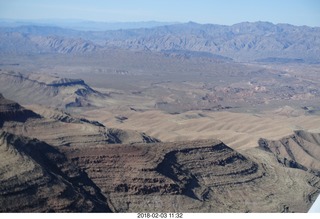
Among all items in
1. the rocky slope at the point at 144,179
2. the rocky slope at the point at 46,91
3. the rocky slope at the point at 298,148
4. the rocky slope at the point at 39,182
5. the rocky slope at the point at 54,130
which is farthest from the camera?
the rocky slope at the point at 46,91

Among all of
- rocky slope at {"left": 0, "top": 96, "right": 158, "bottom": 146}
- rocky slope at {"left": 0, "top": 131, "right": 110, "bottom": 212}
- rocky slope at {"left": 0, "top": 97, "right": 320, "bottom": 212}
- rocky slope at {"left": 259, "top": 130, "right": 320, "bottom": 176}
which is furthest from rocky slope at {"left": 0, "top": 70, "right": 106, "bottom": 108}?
rocky slope at {"left": 0, "top": 131, "right": 110, "bottom": 212}

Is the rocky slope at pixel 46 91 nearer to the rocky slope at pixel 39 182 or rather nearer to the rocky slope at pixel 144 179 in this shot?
the rocky slope at pixel 144 179

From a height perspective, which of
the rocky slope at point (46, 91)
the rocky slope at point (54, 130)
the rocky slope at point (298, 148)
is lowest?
the rocky slope at point (46, 91)

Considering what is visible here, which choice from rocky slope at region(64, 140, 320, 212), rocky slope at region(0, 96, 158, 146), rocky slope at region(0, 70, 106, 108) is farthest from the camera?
rocky slope at region(0, 70, 106, 108)

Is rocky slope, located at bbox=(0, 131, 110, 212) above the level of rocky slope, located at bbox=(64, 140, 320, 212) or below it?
above

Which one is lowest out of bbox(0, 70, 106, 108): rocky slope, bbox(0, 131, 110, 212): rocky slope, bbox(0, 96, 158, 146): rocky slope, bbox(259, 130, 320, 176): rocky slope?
bbox(0, 70, 106, 108): rocky slope

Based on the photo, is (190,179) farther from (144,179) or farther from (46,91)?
(46,91)

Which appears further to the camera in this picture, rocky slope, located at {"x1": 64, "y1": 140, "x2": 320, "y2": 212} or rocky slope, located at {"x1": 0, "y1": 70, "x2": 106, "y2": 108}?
rocky slope, located at {"x1": 0, "y1": 70, "x2": 106, "y2": 108}

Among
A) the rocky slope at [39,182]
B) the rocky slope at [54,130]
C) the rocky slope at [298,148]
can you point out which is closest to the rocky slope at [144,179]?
the rocky slope at [39,182]

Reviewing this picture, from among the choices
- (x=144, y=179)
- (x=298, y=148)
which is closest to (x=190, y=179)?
(x=144, y=179)

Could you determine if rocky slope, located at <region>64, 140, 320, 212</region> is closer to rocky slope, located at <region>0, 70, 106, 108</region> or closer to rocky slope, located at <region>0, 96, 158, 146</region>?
rocky slope, located at <region>0, 96, 158, 146</region>

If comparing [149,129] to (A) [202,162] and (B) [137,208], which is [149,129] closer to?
(A) [202,162]

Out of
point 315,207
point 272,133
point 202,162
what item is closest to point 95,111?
point 272,133
